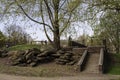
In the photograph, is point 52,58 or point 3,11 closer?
point 52,58

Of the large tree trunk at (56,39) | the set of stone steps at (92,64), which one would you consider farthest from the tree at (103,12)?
the large tree trunk at (56,39)

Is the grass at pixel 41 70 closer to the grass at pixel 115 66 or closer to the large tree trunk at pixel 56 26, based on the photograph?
the grass at pixel 115 66

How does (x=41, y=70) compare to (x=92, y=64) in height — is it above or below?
below

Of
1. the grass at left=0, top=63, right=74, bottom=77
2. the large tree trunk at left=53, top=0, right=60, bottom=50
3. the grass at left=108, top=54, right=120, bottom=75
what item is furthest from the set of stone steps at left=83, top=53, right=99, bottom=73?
the large tree trunk at left=53, top=0, right=60, bottom=50

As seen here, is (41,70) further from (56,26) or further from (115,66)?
(115,66)

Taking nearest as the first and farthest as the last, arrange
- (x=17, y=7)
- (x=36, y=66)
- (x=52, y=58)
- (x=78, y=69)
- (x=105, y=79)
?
(x=105, y=79), (x=78, y=69), (x=36, y=66), (x=52, y=58), (x=17, y=7)

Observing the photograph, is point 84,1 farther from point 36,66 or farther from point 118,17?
point 36,66

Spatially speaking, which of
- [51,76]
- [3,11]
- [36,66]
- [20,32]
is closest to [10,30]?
[20,32]

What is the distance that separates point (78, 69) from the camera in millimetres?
26172

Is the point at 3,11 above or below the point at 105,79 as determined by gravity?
above

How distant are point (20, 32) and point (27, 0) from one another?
53933mm

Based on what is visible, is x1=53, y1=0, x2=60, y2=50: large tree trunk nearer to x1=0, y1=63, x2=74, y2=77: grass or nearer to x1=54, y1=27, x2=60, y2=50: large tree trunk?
x1=54, y1=27, x2=60, y2=50: large tree trunk

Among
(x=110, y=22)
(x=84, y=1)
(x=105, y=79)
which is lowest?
(x=105, y=79)

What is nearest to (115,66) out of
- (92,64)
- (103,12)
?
(92,64)
